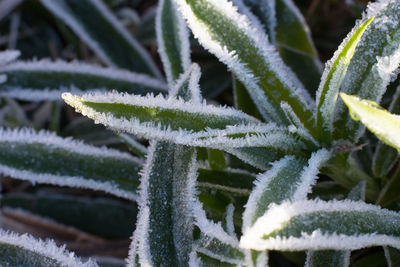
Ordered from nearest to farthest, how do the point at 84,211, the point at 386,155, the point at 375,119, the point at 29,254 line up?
the point at 375,119 → the point at 29,254 → the point at 386,155 → the point at 84,211

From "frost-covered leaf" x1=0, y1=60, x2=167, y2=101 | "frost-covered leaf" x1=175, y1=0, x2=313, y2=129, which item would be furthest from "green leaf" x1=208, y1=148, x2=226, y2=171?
"frost-covered leaf" x1=0, y1=60, x2=167, y2=101

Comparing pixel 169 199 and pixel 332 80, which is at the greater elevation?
pixel 332 80

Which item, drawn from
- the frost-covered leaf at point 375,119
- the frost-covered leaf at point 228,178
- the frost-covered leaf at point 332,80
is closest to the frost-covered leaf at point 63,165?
the frost-covered leaf at point 228,178

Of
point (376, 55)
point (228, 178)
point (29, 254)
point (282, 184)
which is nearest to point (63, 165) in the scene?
point (29, 254)

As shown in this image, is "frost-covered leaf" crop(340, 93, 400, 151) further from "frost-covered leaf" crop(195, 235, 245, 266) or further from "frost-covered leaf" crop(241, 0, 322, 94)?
"frost-covered leaf" crop(241, 0, 322, 94)

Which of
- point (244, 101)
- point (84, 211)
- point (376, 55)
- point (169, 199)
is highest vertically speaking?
point (376, 55)

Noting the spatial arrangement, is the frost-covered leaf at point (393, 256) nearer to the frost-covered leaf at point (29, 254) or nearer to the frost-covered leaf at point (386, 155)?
the frost-covered leaf at point (386, 155)

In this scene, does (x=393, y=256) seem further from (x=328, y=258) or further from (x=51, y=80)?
(x=51, y=80)
